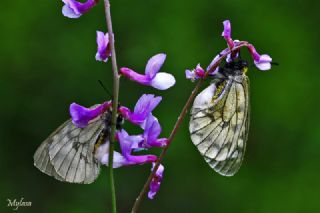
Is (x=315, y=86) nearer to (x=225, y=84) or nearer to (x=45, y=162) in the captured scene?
(x=225, y=84)

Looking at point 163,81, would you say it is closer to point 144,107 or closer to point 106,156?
point 144,107

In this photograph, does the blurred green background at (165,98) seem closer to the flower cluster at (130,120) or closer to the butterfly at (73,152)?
the butterfly at (73,152)

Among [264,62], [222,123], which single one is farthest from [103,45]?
[222,123]

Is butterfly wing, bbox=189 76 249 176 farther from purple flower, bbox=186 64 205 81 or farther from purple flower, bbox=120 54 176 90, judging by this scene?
purple flower, bbox=120 54 176 90

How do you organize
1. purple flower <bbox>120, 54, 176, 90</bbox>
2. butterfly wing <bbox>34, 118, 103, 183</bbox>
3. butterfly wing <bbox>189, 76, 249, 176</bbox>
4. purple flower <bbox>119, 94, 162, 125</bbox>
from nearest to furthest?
purple flower <bbox>119, 94, 162, 125</bbox>, purple flower <bbox>120, 54, 176, 90</bbox>, butterfly wing <bbox>34, 118, 103, 183</bbox>, butterfly wing <bbox>189, 76, 249, 176</bbox>

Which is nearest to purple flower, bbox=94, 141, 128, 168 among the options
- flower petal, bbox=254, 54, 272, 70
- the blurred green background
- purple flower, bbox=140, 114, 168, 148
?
purple flower, bbox=140, 114, 168, 148

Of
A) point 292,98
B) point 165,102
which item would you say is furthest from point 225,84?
point 292,98
